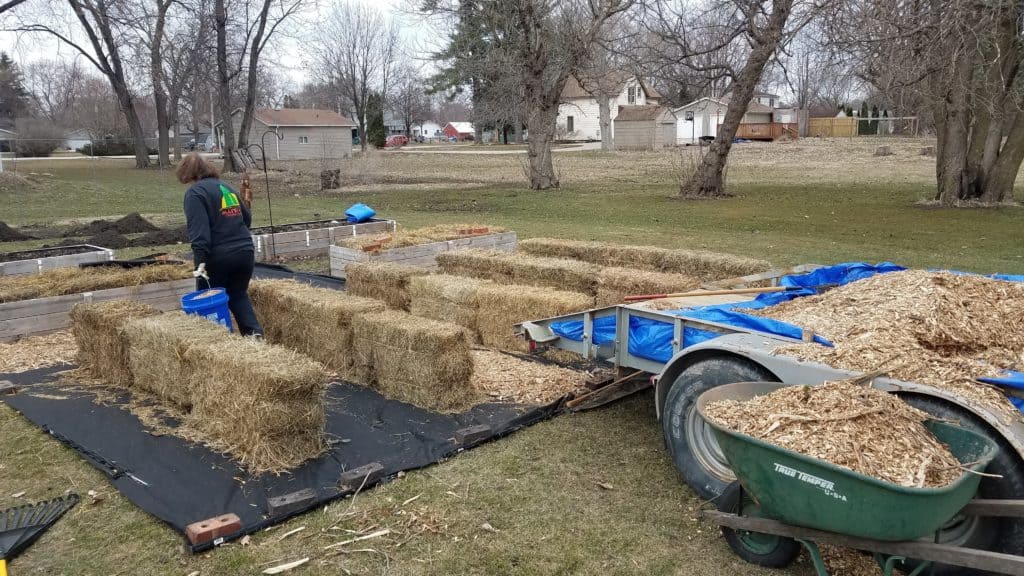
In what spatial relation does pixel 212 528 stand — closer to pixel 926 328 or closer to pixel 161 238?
pixel 926 328

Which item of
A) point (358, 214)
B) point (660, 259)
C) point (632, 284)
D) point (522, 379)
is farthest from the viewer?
point (358, 214)

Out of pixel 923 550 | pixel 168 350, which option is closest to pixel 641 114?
pixel 168 350

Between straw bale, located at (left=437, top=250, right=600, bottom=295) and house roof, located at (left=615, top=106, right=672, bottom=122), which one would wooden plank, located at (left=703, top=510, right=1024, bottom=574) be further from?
house roof, located at (left=615, top=106, right=672, bottom=122)

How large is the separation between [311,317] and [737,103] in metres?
17.6

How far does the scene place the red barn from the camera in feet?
301

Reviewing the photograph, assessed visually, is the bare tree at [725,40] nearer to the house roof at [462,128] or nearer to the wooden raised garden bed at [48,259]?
the wooden raised garden bed at [48,259]

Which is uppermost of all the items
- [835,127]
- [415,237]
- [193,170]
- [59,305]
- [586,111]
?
[586,111]

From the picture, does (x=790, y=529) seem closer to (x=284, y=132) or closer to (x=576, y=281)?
(x=576, y=281)

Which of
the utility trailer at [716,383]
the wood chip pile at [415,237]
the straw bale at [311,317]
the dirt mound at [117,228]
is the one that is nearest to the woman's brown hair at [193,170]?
the straw bale at [311,317]

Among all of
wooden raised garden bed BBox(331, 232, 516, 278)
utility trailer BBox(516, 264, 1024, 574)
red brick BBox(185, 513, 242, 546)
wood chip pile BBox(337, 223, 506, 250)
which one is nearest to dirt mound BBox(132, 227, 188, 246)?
wood chip pile BBox(337, 223, 506, 250)

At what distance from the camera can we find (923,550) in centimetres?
308

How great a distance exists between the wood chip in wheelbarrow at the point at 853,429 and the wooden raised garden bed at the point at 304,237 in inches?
414

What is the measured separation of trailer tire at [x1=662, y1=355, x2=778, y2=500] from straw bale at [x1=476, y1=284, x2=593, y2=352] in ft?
8.52

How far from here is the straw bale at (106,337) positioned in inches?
249
